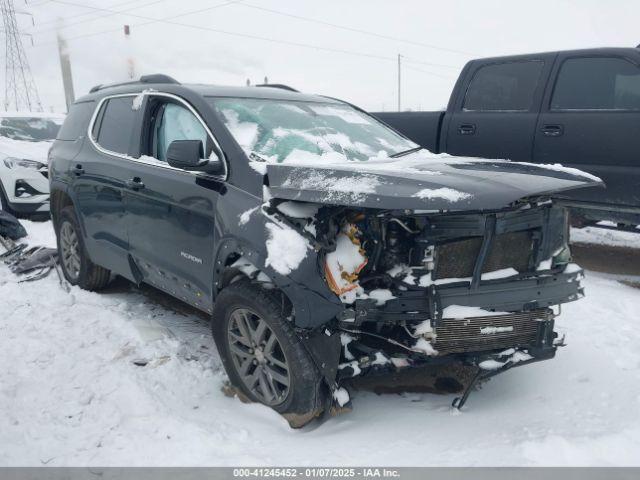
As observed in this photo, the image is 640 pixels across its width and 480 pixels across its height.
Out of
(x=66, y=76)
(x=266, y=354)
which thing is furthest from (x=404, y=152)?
(x=66, y=76)

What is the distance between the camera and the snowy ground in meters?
2.61

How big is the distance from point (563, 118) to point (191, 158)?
3.99m

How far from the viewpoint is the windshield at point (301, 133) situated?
10.6 ft

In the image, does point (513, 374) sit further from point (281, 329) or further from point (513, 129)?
point (513, 129)

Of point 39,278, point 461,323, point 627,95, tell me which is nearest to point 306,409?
point 461,323

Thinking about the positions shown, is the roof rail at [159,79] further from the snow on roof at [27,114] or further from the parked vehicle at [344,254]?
the snow on roof at [27,114]

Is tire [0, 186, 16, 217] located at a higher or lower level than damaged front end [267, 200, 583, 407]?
lower

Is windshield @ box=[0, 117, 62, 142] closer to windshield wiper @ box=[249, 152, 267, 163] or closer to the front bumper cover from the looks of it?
windshield wiper @ box=[249, 152, 267, 163]

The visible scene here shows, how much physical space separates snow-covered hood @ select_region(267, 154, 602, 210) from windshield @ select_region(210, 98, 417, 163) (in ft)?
1.13

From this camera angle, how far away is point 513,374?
3.45 meters

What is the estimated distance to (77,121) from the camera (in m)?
5.06

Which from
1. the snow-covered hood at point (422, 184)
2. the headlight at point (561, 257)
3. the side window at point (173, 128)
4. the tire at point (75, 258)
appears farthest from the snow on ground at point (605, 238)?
the tire at point (75, 258)

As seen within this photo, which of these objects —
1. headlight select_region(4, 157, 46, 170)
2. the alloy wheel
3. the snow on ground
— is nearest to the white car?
headlight select_region(4, 157, 46, 170)

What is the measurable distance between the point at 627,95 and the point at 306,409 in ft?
14.5
